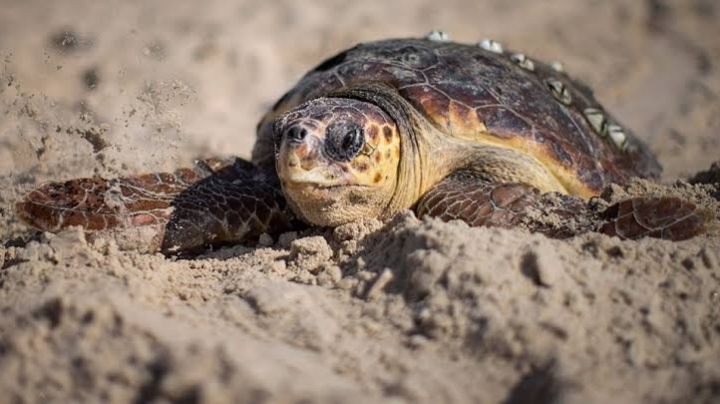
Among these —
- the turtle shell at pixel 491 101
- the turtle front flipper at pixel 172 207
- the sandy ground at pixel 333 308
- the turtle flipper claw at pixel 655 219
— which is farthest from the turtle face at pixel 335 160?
the turtle flipper claw at pixel 655 219

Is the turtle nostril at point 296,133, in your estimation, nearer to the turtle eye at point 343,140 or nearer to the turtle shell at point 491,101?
the turtle eye at point 343,140

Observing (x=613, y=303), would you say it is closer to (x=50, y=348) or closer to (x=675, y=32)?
(x=50, y=348)

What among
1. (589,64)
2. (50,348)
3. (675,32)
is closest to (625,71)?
(589,64)

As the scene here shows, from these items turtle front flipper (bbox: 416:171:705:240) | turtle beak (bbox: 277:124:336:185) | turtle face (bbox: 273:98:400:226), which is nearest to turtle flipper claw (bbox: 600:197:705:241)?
turtle front flipper (bbox: 416:171:705:240)

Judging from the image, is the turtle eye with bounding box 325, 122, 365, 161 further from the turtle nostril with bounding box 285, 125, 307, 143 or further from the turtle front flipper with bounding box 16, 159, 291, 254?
the turtle front flipper with bounding box 16, 159, 291, 254

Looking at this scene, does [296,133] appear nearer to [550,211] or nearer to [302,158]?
[302,158]

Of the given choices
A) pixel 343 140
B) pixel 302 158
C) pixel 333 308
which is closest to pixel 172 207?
pixel 302 158

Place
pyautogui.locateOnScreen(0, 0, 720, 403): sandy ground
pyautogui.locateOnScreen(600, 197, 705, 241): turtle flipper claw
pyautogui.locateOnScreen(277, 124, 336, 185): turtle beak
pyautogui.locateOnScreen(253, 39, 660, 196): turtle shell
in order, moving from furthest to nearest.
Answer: pyautogui.locateOnScreen(253, 39, 660, 196): turtle shell < pyautogui.locateOnScreen(277, 124, 336, 185): turtle beak < pyautogui.locateOnScreen(600, 197, 705, 241): turtle flipper claw < pyautogui.locateOnScreen(0, 0, 720, 403): sandy ground
